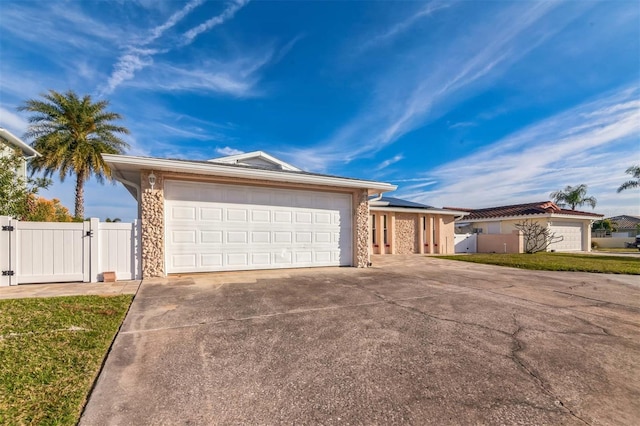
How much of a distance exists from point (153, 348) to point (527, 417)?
12.4 feet

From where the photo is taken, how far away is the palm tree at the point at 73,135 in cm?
1516

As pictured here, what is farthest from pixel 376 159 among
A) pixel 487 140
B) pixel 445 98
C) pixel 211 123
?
pixel 211 123

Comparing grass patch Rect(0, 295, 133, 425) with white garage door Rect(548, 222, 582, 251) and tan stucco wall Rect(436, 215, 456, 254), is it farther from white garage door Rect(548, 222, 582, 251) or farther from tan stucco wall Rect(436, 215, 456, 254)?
white garage door Rect(548, 222, 582, 251)

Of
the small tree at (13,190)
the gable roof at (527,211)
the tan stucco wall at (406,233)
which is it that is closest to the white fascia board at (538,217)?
the gable roof at (527,211)

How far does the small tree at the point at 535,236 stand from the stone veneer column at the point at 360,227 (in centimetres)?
1567

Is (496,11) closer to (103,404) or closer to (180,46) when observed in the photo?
(180,46)

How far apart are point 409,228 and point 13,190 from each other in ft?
58.6

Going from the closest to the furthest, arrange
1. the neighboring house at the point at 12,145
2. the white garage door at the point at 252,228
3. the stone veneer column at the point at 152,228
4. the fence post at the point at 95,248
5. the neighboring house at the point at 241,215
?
the fence post at the point at 95,248 → the stone veneer column at the point at 152,228 → the neighboring house at the point at 241,215 → the white garage door at the point at 252,228 → the neighboring house at the point at 12,145

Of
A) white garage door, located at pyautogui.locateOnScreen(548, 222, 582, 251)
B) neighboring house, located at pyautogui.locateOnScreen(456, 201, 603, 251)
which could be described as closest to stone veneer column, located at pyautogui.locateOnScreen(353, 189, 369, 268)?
neighboring house, located at pyautogui.locateOnScreen(456, 201, 603, 251)

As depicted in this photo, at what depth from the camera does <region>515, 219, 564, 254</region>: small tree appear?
19.1 metres

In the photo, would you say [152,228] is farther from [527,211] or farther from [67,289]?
[527,211]

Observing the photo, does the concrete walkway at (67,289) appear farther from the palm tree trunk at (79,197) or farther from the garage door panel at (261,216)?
the palm tree trunk at (79,197)

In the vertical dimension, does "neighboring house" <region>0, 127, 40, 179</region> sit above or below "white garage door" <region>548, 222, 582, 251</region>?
above

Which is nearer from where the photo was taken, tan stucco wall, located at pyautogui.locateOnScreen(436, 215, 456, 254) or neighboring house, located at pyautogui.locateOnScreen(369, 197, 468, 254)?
neighboring house, located at pyautogui.locateOnScreen(369, 197, 468, 254)
